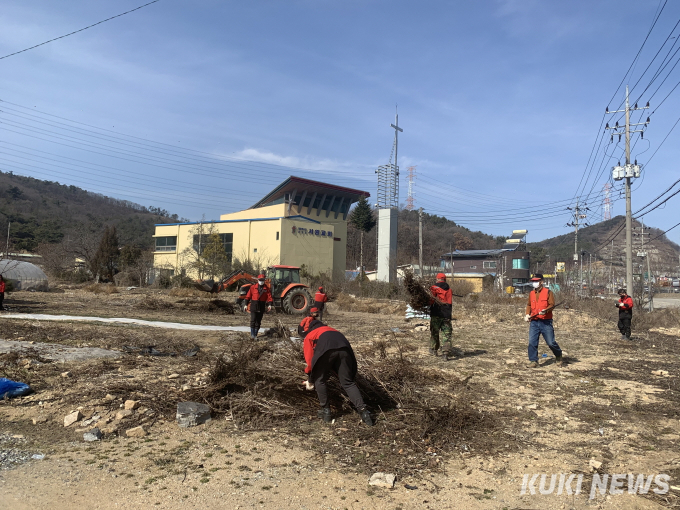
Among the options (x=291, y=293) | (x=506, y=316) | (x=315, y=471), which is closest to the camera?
(x=315, y=471)

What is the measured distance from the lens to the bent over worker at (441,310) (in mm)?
9461

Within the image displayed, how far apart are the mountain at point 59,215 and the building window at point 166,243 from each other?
3.16m

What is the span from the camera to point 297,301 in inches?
737

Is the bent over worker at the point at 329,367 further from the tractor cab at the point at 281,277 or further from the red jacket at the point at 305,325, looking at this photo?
the tractor cab at the point at 281,277

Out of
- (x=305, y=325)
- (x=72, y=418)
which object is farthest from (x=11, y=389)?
(x=305, y=325)

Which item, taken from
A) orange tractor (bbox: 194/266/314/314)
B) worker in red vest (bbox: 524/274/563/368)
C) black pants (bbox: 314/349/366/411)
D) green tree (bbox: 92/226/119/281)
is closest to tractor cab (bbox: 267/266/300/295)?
orange tractor (bbox: 194/266/314/314)

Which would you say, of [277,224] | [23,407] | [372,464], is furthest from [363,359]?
[277,224]

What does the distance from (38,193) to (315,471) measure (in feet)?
397

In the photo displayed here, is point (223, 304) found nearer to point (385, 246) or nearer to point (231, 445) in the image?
point (231, 445)

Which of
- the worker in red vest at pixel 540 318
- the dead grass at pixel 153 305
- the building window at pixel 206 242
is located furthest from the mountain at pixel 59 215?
the worker in red vest at pixel 540 318

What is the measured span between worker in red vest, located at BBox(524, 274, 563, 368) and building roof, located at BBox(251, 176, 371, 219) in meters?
46.9

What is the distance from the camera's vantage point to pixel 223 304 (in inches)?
740

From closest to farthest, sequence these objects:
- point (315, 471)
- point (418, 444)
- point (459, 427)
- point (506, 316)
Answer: point (315, 471) < point (418, 444) < point (459, 427) < point (506, 316)

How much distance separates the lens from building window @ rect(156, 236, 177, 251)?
54469mm
